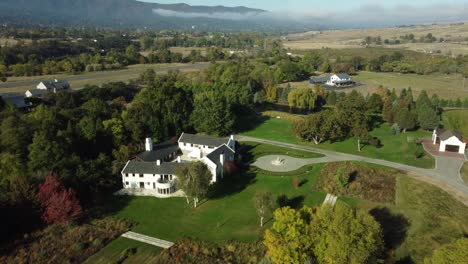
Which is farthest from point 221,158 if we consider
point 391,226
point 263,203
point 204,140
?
point 391,226

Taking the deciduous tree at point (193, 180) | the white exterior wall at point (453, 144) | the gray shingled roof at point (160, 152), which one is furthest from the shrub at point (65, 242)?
the white exterior wall at point (453, 144)

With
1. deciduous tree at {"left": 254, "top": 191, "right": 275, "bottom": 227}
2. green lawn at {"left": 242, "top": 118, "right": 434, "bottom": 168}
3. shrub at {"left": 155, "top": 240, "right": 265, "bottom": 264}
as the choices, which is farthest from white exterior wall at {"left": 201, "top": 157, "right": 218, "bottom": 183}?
green lawn at {"left": 242, "top": 118, "right": 434, "bottom": 168}

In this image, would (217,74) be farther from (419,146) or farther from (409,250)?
(409,250)

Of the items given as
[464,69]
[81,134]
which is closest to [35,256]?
[81,134]

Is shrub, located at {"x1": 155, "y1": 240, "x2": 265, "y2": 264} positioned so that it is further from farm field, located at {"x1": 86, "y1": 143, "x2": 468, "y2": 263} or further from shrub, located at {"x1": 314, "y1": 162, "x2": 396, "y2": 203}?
shrub, located at {"x1": 314, "y1": 162, "x2": 396, "y2": 203}

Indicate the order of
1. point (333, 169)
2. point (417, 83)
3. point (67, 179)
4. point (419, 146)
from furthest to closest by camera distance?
point (417, 83) < point (419, 146) < point (333, 169) < point (67, 179)
